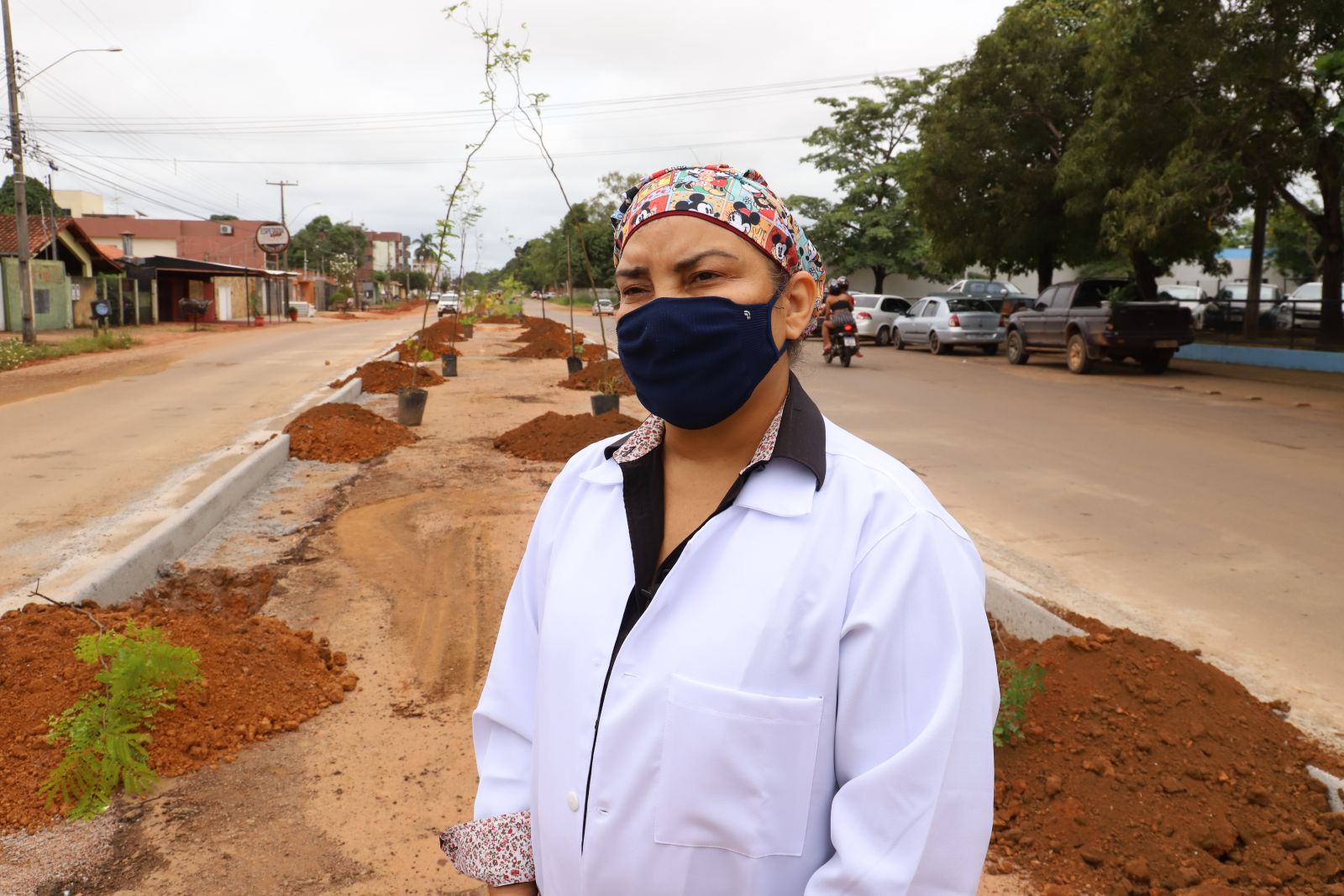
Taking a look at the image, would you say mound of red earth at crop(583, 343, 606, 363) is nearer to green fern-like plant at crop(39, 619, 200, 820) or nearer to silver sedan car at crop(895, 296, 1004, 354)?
silver sedan car at crop(895, 296, 1004, 354)

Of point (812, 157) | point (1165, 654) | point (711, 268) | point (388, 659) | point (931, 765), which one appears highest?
point (812, 157)

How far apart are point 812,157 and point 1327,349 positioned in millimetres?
29113

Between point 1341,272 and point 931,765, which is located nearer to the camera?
point 931,765

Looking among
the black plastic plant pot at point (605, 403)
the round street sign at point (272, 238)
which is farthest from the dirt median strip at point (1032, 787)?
the round street sign at point (272, 238)

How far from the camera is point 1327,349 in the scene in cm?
2030

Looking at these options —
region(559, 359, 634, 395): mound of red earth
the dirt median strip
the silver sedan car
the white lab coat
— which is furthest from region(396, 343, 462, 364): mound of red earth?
the white lab coat

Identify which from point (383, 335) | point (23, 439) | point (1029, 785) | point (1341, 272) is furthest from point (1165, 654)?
point (383, 335)

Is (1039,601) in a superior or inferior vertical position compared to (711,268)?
inferior

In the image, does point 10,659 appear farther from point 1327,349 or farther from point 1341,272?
point 1341,272

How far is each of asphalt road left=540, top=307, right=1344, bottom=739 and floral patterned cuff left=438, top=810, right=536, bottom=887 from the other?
104cm

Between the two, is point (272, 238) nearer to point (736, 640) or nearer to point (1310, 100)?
point (1310, 100)

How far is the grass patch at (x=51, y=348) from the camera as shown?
21672 mm

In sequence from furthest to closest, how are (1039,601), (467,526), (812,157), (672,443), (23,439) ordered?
1. (812,157)
2. (23,439)
3. (467,526)
4. (1039,601)
5. (672,443)

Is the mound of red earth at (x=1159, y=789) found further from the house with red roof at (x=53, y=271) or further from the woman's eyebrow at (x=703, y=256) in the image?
the house with red roof at (x=53, y=271)
